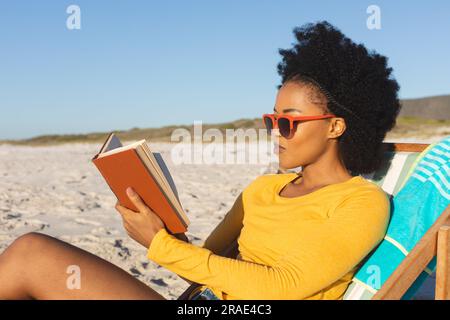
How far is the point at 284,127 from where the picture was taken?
2365 millimetres

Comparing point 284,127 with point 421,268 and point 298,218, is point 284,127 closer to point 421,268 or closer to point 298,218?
point 298,218

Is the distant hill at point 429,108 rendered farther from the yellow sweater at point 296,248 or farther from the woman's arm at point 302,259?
the woman's arm at point 302,259

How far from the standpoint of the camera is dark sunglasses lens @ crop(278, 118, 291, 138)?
2352 millimetres

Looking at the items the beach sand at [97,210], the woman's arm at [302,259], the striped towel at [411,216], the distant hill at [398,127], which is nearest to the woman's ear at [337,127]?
the woman's arm at [302,259]

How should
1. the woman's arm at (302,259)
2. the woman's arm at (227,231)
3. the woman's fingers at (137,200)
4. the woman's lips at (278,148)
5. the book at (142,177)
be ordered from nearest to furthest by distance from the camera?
the woman's arm at (302,259) < the book at (142,177) < the woman's fingers at (137,200) < the woman's lips at (278,148) < the woman's arm at (227,231)

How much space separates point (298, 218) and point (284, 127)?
40cm

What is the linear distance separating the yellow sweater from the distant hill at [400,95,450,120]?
1430 inches

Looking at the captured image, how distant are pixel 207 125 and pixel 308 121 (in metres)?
28.9

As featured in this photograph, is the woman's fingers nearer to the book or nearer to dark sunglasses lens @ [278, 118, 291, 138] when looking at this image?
the book

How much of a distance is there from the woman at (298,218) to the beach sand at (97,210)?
6.09ft

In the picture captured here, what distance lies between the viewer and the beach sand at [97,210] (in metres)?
4.80

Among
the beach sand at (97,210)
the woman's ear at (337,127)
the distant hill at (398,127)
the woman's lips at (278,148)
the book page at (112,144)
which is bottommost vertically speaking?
the distant hill at (398,127)

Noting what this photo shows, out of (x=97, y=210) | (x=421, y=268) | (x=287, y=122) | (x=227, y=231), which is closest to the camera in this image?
(x=421, y=268)

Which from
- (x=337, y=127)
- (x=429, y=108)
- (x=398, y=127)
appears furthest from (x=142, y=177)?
(x=429, y=108)
